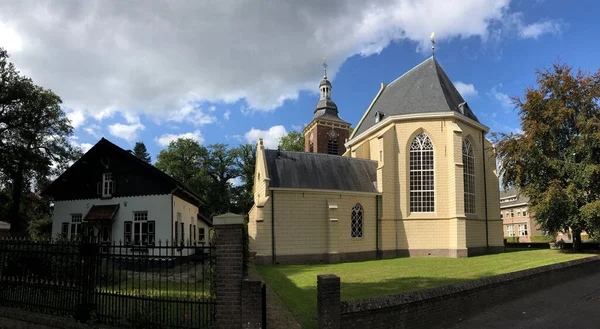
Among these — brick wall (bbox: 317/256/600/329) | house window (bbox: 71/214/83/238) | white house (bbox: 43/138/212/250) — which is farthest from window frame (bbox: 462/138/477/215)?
house window (bbox: 71/214/83/238)

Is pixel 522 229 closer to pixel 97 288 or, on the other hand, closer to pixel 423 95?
pixel 423 95

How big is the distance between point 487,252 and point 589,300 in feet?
50.1

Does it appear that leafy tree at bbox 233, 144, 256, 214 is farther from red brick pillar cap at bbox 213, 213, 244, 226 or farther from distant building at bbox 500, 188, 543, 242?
red brick pillar cap at bbox 213, 213, 244, 226

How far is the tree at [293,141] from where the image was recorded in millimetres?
56094

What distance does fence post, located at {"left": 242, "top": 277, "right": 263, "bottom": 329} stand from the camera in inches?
252

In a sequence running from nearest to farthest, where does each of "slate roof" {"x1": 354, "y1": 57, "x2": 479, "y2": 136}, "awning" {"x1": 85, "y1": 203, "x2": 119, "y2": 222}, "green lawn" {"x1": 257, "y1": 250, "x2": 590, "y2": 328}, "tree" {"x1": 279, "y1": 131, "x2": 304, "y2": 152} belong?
"green lawn" {"x1": 257, "y1": 250, "x2": 590, "y2": 328} → "awning" {"x1": 85, "y1": 203, "x2": 119, "y2": 222} → "slate roof" {"x1": 354, "y1": 57, "x2": 479, "y2": 136} → "tree" {"x1": 279, "y1": 131, "x2": 304, "y2": 152}

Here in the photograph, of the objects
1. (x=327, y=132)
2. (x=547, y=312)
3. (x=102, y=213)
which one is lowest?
(x=547, y=312)

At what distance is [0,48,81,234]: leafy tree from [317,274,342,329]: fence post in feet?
106

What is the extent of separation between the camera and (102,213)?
21.4 meters

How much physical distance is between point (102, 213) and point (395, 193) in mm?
18167

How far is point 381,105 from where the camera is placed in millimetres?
31078

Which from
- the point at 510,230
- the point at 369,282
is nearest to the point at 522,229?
the point at 510,230

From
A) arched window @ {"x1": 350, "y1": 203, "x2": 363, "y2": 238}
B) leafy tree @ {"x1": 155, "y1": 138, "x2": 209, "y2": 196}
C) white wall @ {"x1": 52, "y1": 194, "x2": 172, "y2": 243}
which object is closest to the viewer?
white wall @ {"x1": 52, "y1": 194, "x2": 172, "y2": 243}

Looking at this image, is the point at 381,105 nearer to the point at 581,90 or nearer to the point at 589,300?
the point at 581,90
